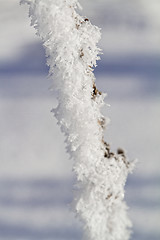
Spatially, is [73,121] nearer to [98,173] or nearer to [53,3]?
[98,173]

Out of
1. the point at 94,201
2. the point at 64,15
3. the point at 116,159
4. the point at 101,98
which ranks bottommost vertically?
the point at 94,201

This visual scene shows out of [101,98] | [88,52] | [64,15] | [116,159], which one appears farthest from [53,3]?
[116,159]

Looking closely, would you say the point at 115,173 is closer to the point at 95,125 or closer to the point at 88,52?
the point at 95,125

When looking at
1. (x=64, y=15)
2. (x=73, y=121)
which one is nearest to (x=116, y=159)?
(x=73, y=121)

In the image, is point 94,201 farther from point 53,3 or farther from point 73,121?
A: point 53,3

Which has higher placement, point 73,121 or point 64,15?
point 64,15

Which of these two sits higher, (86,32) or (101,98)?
(86,32)
